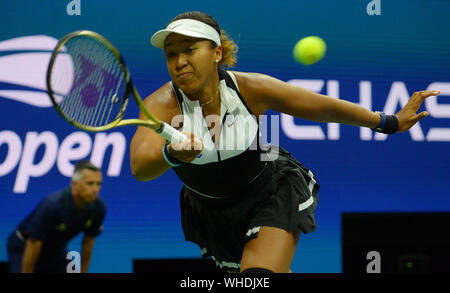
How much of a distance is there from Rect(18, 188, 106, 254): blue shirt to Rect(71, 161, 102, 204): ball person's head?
0.16ft

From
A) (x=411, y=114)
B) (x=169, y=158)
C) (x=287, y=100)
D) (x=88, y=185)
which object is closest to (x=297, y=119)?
(x=411, y=114)

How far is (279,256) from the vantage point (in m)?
2.45

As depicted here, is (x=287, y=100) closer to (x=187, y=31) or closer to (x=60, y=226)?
(x=187, y=31)

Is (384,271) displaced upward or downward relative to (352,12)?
Answer: downward

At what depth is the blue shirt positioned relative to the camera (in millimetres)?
3826

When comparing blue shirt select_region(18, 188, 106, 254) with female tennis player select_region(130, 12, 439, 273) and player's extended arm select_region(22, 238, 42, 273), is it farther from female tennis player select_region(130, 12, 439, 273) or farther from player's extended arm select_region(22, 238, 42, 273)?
female tennis player select_region(130, 12, 439, 273)

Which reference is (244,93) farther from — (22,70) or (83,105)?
(22,70)

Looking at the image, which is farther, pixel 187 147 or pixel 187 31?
pixel 187 31

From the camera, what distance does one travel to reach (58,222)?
12.7 feet

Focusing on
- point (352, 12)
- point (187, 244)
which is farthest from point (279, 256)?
point (352, 12)

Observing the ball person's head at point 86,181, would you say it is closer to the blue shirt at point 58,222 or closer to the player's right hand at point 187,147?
the blue shirt at point 58,222

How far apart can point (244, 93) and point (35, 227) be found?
6.30ft

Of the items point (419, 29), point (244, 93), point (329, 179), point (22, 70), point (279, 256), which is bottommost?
point (279, 256)

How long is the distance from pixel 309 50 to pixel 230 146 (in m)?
1.78
